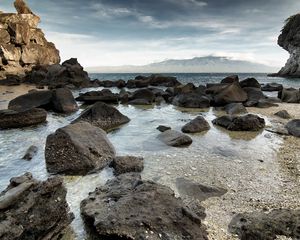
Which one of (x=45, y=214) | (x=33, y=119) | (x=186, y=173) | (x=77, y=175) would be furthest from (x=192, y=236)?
(x=33, y=119)

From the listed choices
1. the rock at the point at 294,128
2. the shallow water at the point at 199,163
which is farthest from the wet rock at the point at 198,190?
the rock at the point at 294,128

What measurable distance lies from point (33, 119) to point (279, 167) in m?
13.8

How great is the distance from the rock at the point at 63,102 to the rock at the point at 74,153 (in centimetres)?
1235

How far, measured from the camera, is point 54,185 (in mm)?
5883

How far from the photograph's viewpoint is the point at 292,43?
104 m

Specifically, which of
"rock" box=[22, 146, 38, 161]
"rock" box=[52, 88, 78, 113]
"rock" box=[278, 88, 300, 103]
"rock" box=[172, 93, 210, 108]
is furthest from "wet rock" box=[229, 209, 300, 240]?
"rock" box=[278, 88, 300, 103]

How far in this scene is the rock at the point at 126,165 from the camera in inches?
374

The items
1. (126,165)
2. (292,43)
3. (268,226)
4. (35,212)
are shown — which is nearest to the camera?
(35,212)

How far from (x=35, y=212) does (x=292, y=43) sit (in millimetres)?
115706

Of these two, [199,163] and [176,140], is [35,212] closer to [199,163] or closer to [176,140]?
[199,163]

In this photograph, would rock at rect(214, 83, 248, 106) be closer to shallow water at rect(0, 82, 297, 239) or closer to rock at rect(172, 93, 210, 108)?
rock at rect(172, 93, 210, 108)

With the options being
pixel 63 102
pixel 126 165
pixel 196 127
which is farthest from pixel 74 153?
pixel 63 102

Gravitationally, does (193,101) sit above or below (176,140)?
below

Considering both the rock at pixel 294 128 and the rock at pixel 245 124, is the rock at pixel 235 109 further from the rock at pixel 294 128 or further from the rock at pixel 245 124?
the rock at pixel 294 128
